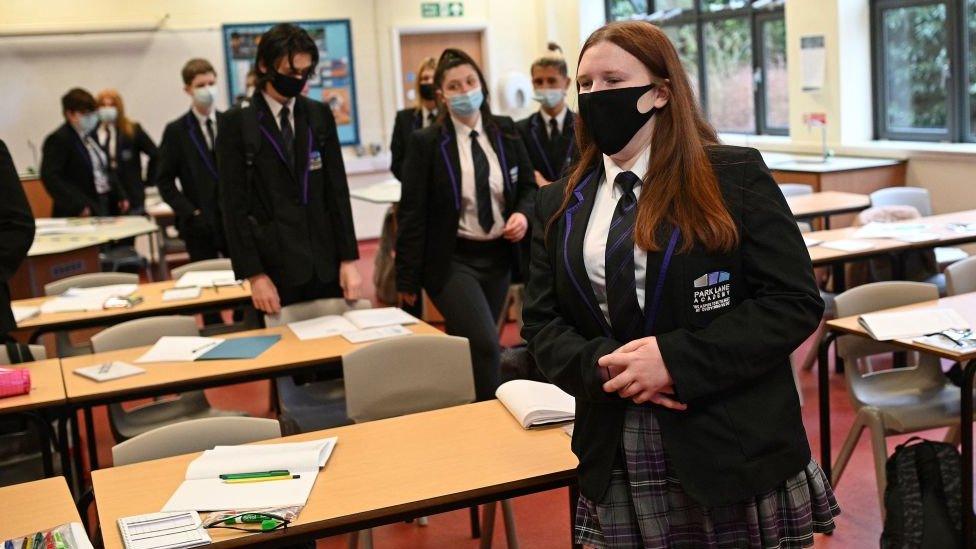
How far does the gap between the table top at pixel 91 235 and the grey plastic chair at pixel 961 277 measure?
4985mm

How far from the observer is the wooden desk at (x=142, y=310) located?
4.66m

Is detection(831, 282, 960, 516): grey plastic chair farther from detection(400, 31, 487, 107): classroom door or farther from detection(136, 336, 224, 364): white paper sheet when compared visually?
detection(400, 31, 487, 107): classroom door

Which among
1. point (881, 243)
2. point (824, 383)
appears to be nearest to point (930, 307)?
point (824, 383)

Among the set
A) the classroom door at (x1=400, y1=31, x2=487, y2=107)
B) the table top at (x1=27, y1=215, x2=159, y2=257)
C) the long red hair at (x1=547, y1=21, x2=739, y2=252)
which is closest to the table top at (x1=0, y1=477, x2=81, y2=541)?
the long red hair at (x1=547, y1=21, x2=739, y2=252)

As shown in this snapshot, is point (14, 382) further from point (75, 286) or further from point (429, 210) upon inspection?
point (75, 286)

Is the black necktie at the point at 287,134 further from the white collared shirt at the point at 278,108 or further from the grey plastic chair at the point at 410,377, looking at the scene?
the grey plastic chair at the point at 410,377

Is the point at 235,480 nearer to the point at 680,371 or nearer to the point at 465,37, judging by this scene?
the point at 680,371

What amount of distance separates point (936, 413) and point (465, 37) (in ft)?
30.3

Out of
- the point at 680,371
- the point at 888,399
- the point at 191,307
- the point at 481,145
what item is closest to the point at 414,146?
the point at 481,145

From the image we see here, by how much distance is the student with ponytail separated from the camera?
6.08 feet

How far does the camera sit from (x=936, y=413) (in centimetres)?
355

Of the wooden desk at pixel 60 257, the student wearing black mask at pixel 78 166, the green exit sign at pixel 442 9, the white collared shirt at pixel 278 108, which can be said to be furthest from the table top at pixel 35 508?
the green exit sign at pixel 442 9

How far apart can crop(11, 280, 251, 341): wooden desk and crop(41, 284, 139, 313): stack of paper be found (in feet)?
0.18

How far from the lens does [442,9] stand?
1180cm
